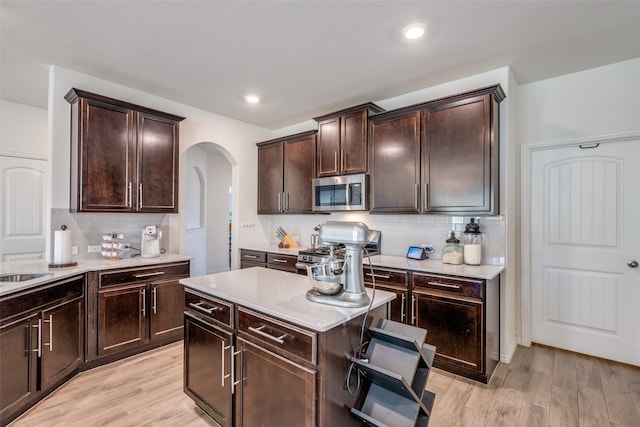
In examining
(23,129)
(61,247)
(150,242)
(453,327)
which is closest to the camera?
(453,327)

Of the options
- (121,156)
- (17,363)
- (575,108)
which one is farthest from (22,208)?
(575,108)

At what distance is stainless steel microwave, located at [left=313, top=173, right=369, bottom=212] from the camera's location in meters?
3.48

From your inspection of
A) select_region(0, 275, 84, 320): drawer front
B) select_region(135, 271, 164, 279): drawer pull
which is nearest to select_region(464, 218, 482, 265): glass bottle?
select_region(135, 271, 164, 279): drawer pull

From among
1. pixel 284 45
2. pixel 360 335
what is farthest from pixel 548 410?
pixel 284 45

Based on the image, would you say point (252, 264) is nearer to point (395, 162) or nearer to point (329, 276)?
point (395, 162)

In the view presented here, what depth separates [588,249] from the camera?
2.94 metres

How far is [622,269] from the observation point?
9.16ft

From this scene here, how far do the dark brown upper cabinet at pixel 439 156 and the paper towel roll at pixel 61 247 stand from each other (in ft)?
9.82

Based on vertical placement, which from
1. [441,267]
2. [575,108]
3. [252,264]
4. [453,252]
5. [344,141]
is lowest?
[252,264]

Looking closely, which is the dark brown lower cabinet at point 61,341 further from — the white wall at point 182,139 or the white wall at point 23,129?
the white wall at point 23,129

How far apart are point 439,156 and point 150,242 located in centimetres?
314

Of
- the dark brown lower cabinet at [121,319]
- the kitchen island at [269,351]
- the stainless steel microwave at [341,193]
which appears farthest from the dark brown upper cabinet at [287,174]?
the kitchen island at [269,351]

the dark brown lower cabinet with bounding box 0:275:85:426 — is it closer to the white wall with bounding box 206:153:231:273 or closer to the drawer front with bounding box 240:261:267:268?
the drawer front with bounding box 240:261:267:268

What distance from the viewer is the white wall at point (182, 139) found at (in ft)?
9.39
